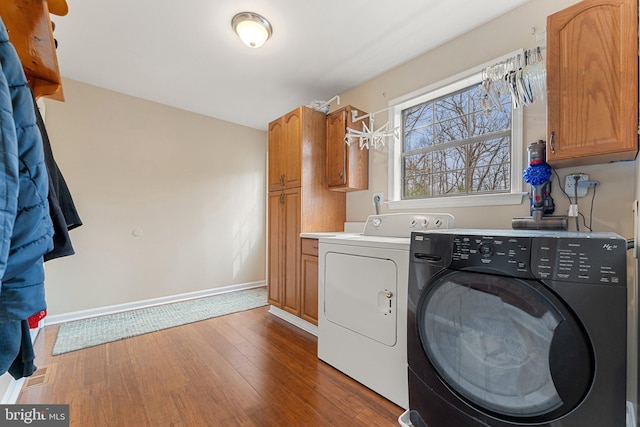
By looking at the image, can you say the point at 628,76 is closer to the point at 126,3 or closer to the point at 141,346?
the point at 126,3

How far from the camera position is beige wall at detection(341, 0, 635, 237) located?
1474mm

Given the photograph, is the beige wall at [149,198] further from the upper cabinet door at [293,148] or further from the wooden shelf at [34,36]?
the wooden shelf at [34,36]

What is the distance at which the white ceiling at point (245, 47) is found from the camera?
187 cm

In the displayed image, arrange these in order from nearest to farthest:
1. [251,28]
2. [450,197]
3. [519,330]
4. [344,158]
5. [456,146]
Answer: [519,330] → [251,28] → [450,197] → [456,146] → [344,158]

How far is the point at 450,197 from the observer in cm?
216

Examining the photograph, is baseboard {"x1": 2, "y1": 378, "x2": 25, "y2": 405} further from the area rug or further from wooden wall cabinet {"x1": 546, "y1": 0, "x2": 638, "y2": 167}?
wooden wall cabinet {"x1": 546, "y1": 0, "x2": 638, "y2": 167}

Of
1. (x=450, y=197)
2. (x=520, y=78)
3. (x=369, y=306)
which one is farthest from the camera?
(x=450, y=197)

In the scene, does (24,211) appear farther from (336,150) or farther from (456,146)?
(456,146)

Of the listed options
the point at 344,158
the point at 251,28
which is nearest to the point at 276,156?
the point at 344,158

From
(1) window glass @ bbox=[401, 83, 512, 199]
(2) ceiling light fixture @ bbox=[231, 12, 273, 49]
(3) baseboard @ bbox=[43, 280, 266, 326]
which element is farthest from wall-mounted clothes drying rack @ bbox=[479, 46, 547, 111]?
(3) baseboard @ bbox=[43, 280, 266, 326]

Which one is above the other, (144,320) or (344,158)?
(344,158)

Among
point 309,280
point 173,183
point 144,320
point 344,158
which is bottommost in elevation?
point 144,320

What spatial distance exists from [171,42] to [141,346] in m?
2.59

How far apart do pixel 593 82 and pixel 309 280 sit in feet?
7.51
